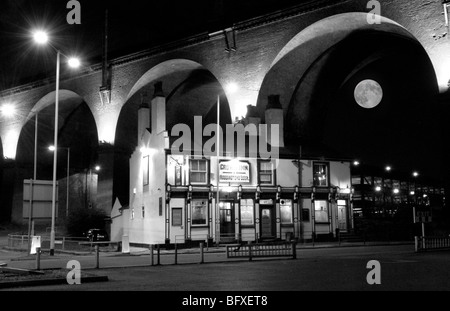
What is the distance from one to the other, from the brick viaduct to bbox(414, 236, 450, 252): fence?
8.79 metres

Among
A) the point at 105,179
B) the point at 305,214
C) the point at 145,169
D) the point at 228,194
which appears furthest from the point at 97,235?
the point at 305,214

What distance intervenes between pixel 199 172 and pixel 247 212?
4.18 m

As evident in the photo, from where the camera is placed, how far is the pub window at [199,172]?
107 ft

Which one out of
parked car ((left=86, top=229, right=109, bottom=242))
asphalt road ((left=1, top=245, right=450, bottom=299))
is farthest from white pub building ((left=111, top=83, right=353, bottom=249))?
asphalt road ((left=1, top=245, right=450, bottom=299))

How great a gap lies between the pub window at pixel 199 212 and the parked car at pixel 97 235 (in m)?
10.2

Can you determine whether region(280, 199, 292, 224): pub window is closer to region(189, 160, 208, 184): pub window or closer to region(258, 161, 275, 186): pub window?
region(258, 161, 275, 186): pub window

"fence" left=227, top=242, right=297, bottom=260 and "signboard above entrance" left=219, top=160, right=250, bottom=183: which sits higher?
"signboard above entrance" left=219, top=160, right=250, bottom=183

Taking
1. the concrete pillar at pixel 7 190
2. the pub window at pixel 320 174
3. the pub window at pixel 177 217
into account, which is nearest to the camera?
the pub window at pixel 177 217

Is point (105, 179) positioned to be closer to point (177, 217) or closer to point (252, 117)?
point (252, 117)

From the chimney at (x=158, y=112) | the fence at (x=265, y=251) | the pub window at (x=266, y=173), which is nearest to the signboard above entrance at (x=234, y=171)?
the pub window at (x=266, y=173)

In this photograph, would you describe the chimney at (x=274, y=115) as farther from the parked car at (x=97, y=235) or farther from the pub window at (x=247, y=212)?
the parked car at (x=97, y=235)

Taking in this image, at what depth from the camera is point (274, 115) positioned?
38562 millimetres

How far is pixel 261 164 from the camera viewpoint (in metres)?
34.3

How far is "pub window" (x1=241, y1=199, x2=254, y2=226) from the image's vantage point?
33656 millimetres
